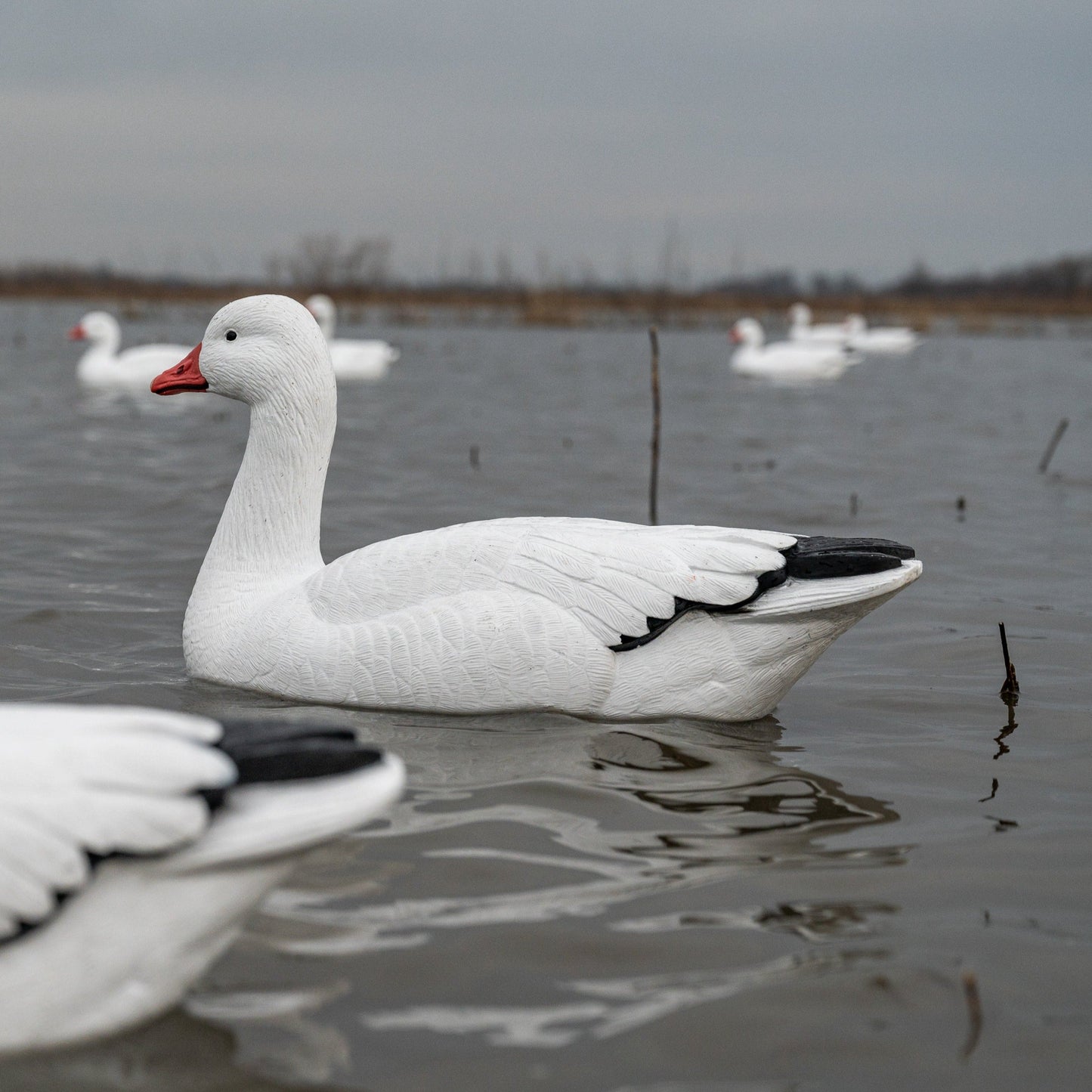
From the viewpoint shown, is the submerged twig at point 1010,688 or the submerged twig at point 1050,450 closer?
the submerged twig at point 1010,688

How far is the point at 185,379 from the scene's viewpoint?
550 cm

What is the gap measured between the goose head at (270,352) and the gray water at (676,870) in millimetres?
1168

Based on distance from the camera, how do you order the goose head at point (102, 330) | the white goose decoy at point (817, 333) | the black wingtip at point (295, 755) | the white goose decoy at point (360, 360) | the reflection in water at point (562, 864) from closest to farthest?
the black wingtip at point (295, 755) → the reflection in water at point (562, 864) → the goose head at point (102, 330) → the white goose decoy at point (360, 360) → the white goose decoy at point (817, 333)

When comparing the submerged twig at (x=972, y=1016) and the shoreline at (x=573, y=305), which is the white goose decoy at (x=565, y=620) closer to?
the submerged twig at (x=972, y=1016)

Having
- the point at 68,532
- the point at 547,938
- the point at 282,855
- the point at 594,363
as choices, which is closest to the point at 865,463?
the point at 68,532

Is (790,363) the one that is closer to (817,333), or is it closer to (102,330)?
(817,333)

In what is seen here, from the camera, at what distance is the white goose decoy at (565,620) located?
4.47 meters

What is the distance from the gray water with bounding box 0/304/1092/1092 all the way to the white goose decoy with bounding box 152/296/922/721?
0.43 ft

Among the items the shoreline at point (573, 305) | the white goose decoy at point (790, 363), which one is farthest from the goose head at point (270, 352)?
the shoreline at point (573, 305)

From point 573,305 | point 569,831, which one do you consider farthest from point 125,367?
point 573,305

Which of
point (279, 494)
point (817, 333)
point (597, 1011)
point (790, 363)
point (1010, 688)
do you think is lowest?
point (597, 1011)

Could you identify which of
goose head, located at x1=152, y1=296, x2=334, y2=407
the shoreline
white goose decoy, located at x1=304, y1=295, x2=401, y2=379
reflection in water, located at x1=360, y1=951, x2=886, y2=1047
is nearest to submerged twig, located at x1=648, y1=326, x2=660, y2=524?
goose head, located at x1=152, y1=296, x2=334, y2=407

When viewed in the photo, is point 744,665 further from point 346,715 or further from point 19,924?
point 19,924

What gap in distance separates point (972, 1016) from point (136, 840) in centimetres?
167
